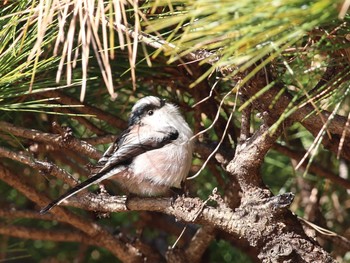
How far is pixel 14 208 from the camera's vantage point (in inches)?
76.5

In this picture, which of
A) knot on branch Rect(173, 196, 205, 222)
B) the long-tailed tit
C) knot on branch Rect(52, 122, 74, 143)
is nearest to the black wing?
the long-tailed tit

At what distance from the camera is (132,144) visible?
5.59 feet

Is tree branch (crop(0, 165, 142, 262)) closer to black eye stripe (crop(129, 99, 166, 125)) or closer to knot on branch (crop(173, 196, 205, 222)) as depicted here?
black eye stripe (crop(129, 99, 166, 125))

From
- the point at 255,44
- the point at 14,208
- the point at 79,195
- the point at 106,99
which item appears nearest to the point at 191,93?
the point at 106,99

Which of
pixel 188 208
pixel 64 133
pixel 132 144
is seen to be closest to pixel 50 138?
pixel 64 133

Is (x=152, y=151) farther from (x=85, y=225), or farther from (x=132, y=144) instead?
(x=85, y=225)

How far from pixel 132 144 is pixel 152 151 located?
0.18ft

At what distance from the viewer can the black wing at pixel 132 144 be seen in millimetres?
1620

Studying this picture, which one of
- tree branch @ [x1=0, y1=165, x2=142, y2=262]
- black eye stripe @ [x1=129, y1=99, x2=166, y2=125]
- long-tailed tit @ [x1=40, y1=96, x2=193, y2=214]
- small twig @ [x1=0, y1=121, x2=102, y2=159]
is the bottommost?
tree branch @ [x1=0, y1=165, x2=142, y2=262]

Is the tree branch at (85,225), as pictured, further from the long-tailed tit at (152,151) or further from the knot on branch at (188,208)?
the knot on branch at (188,208)

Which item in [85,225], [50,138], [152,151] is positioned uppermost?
[50,138]

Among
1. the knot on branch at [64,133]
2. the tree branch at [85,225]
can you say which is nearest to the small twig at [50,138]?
the knot on branch at [64,133]

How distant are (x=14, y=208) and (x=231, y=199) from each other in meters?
0.61

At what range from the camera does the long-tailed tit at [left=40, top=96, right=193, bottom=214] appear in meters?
1.68
